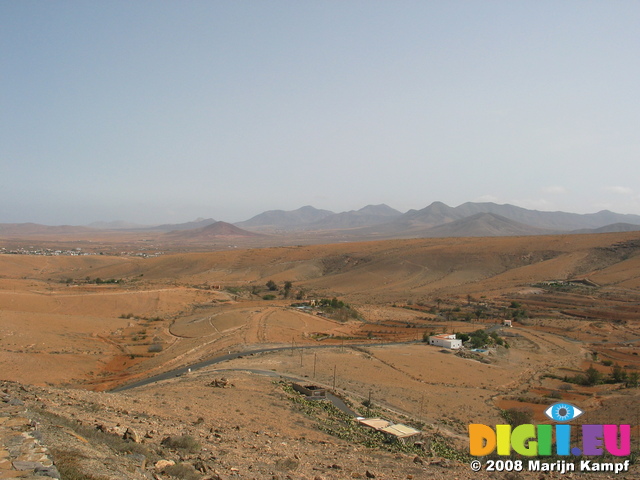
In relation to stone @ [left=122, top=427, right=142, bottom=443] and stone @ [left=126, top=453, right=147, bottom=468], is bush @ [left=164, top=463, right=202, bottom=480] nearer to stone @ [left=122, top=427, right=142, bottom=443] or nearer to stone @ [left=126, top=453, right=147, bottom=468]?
stone @ [left=126, top=453, right=147, bottom=468]

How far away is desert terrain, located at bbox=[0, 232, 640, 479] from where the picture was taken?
1215 cm

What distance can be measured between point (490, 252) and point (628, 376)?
6586 cm

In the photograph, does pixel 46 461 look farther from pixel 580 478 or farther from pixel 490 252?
pixel 490 252

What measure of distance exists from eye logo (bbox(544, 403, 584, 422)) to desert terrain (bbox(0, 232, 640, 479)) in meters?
0.80

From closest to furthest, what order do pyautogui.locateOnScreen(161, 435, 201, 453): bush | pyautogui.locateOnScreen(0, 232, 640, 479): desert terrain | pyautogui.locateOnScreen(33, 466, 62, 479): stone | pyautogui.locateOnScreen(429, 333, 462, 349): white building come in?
pyautogui.locateOnScreen(33, 466, 62, 479): stone < pyautogui.locateOnScreen(161, 435, 201, 453): bush < pyautogui.locateOnScreen(0, 232, 640, 479): desert terrain < pyautogui.locateOnScreen(429, 333, 462, 349): white building

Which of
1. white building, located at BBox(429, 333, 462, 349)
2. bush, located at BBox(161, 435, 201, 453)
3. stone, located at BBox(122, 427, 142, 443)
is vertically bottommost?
white building, located at BBox(429, 333, 462, 349)

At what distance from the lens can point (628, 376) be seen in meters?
29.4

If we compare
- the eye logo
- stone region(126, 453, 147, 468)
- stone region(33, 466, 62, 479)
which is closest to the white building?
the eye logo

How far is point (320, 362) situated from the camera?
29.2 metres

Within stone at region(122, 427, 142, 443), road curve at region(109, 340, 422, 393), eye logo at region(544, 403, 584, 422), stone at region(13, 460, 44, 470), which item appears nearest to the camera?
stone at region(13, 460, 44, 470)

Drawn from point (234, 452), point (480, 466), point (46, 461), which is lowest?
point (480, 466)

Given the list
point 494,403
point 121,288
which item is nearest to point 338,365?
point 494,403

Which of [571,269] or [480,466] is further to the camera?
[571,269]

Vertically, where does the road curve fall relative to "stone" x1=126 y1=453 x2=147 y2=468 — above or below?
below
